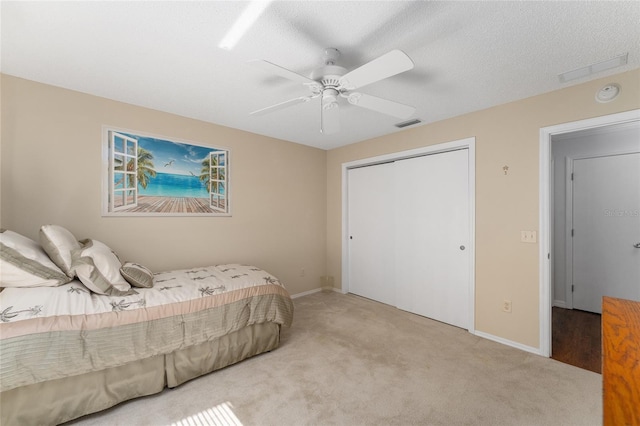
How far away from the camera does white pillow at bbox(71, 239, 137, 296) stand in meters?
1.84

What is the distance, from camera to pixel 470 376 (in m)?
2.15

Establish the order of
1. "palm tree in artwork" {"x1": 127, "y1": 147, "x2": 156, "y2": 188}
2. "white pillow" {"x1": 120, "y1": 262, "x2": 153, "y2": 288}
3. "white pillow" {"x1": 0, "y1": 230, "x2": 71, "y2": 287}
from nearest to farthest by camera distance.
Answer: "white pillow" {"x1": 0, "y1": 230, "x2": 71, "y2": 287}
"white pillow" {"x1": 120, "y1": 262, "x2": 153, "y2": 288}
"palm tree in artwork" {"x1": 127, "y1": 147, "x2": 156, "y2": 188}

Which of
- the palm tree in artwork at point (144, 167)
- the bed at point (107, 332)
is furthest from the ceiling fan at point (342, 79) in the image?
the bed at point (107, 332)

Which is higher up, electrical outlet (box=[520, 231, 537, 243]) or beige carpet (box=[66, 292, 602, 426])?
electrical outlet (box=[520, 231, 537, 243])

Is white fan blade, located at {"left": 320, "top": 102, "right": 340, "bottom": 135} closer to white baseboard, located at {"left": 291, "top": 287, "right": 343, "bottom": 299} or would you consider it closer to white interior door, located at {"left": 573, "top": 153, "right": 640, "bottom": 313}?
white baseboard, located at {"left": 291, "top": 287, "right": 343, "bottom": 299}

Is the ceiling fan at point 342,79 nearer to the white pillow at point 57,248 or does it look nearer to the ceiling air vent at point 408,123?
the ceiling air vent at point 408,123

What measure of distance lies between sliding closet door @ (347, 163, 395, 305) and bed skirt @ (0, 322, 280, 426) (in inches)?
82.9

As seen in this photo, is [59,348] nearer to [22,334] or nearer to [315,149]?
[22,334]

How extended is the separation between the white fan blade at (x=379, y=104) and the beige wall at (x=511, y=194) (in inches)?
51.8

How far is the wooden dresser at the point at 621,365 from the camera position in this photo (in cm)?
63

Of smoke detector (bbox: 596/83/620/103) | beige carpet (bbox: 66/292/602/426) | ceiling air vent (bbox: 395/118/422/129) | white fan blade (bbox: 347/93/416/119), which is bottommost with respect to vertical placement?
beige carpet (bbox: 66/292/602/426)

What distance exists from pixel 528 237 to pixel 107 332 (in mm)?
3509

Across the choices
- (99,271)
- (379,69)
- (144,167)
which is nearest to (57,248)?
(99,271)

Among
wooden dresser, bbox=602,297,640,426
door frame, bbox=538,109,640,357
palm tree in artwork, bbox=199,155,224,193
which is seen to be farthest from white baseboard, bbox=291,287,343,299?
wooden dresser, bbox=602,297,640,426
